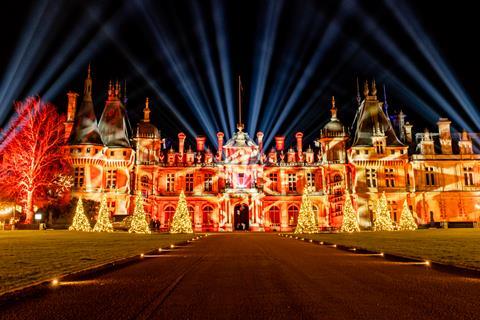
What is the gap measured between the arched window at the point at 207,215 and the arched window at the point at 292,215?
11.1 metres

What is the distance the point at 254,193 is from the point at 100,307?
167ft

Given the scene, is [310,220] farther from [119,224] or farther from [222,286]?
[222,286]

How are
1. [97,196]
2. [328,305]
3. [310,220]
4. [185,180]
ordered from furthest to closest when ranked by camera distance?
[185,180] → [97,196] → [310,220] → [328,305]

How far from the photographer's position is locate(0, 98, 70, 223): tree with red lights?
138 ft

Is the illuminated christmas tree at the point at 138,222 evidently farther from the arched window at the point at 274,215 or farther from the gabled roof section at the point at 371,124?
the gabled roof section at the point at 371,124

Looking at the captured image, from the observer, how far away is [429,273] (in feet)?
35.4

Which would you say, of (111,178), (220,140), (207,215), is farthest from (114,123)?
(207,215)

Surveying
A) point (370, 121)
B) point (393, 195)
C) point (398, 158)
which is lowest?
point (393, 195)

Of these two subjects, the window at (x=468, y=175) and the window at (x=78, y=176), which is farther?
the window at (x=468, y=175)

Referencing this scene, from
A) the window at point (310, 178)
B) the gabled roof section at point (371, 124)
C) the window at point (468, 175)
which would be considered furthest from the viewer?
the window at point (310, 178)

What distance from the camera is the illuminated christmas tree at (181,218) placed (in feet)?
143

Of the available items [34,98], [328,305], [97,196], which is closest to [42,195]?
[97,196]

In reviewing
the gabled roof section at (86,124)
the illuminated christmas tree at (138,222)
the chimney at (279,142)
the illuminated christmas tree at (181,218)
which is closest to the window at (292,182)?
the chimney at (279,142)

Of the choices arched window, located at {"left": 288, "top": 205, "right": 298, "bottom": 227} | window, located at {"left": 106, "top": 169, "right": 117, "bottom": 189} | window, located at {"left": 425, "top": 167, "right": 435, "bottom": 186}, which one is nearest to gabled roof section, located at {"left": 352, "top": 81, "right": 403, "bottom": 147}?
window, located at {"left": 425, "top": 167, "right": 435, "bottom": 186}
